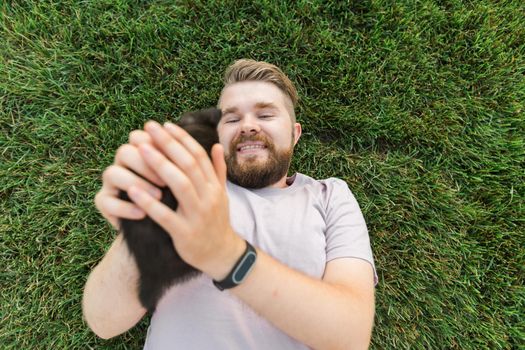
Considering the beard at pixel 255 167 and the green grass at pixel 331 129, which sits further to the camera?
the green grass at pixel 331 129

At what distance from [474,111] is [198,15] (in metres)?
2.35

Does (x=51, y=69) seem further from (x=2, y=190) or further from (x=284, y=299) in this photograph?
(x=284, y=299)

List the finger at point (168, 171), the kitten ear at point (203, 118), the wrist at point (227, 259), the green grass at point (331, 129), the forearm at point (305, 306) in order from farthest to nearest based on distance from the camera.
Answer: the green grass at point (331, 129), the kitten ear at point (203, 118), the forearm at point (305, 306), the wrist at point (227, 259), the finger at point (168, 171)

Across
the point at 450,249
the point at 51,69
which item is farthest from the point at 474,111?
the point at 51,69

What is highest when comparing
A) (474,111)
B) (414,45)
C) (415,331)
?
(414,45)

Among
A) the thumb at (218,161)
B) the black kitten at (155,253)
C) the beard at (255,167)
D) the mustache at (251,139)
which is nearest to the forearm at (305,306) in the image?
the black kitten at (155,253)

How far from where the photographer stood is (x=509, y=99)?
306cm

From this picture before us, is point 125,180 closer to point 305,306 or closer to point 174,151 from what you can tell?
point 174,151

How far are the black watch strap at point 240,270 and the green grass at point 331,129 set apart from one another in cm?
165

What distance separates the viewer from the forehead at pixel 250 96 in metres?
2.44

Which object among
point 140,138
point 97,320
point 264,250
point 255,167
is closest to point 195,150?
point 140,138

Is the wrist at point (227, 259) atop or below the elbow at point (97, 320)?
atop

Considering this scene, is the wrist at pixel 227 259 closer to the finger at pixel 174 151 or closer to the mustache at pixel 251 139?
the finger at pixel 174 151

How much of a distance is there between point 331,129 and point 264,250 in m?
1.42
